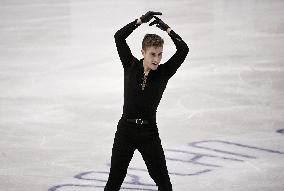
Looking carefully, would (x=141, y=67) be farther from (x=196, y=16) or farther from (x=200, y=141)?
(x=196, y=16)

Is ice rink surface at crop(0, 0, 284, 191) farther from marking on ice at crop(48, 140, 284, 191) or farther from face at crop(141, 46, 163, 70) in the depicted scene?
face at crop(141, 46, 163, 70)

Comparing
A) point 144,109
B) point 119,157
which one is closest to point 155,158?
point 119,157

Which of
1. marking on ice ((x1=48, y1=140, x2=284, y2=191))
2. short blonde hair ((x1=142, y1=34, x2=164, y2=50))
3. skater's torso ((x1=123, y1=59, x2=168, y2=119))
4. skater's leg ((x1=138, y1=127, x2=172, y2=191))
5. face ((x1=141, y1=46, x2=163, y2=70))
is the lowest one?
marking on ice ((x1=48, y1=140, x2=284, y2=191))

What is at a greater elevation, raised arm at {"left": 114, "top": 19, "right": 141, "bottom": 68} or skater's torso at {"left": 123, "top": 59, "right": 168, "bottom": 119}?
raised arm at {"left": 114, "top": 19, "right": 141, "bottom": 68}

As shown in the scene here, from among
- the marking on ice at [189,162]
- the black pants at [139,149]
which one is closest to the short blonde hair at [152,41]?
the black pants at [139,149]

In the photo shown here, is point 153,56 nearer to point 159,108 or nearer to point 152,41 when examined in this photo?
point 152,41

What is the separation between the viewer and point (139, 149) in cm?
486

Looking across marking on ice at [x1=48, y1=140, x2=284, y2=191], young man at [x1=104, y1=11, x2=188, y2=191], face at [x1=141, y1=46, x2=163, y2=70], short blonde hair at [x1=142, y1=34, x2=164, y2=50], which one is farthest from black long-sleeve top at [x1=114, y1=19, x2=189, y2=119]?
marking on ice at [x1=48, y1=140, x2=284, y2=191]

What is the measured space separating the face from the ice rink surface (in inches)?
78.2

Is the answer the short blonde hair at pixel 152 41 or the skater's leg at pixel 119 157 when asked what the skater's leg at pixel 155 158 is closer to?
the skater's leg at pixel 119 157

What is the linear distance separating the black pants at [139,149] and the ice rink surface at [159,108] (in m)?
1.47

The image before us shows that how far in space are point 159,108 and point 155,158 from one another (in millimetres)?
4687

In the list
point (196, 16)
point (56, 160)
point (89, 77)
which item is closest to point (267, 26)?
point (196, 16)

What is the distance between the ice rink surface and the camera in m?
6.75
